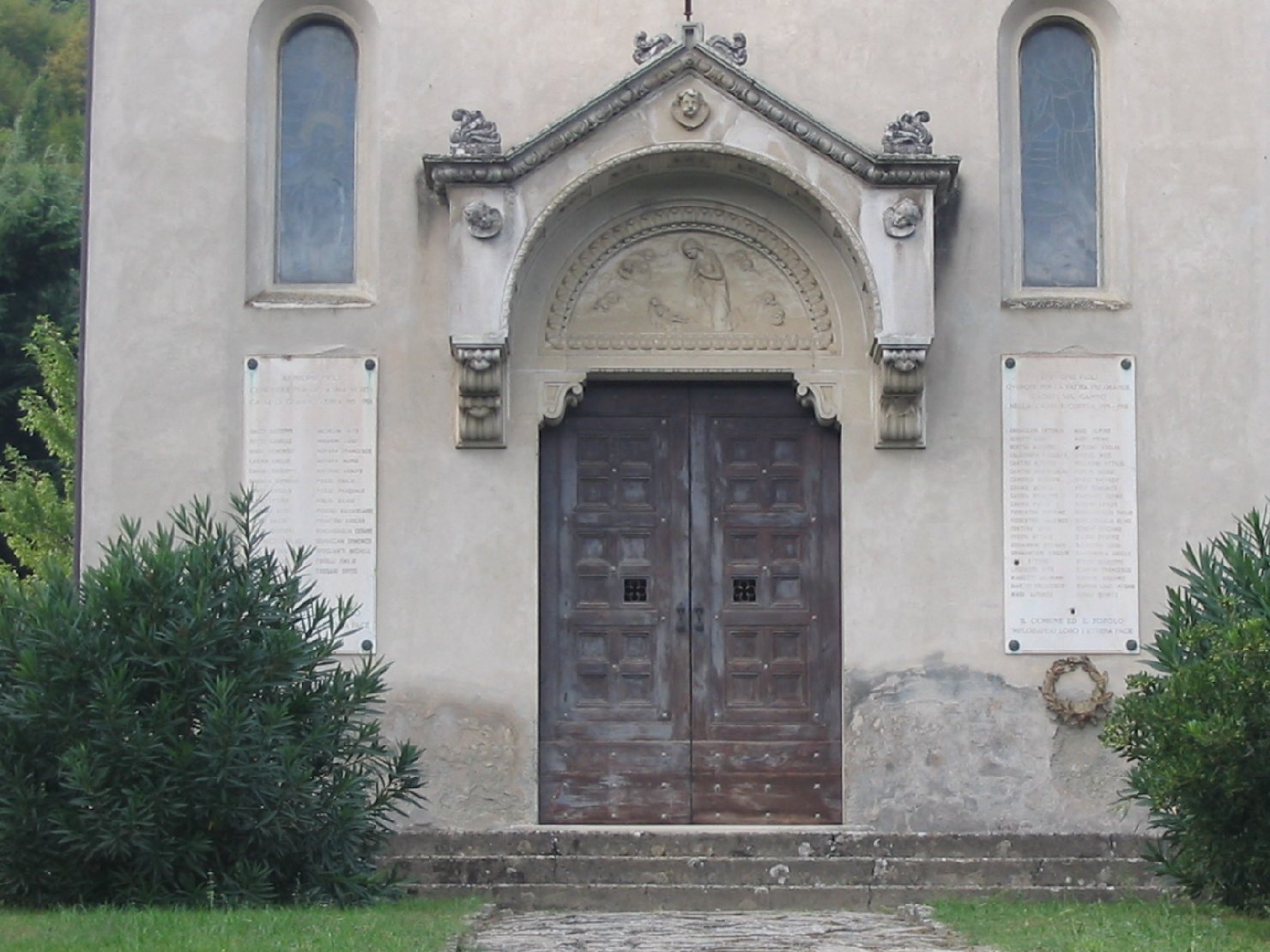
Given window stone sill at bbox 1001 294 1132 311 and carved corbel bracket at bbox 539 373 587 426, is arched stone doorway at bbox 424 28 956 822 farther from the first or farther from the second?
window stone sill at bbox 1001 294 1132 311

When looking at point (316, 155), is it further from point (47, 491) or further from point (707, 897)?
point (47, 491)

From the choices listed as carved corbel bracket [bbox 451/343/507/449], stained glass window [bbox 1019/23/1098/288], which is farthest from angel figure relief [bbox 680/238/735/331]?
stained glass window [bbox 1019/23/1098/288]

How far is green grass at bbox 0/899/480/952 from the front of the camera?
9.91m

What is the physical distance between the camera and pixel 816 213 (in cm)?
1505

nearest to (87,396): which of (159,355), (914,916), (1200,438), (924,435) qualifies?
(159,355)

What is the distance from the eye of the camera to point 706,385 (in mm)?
15445

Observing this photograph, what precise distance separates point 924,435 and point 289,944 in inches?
268

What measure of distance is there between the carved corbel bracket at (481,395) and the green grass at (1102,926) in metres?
4.58

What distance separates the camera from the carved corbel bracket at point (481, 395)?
14.6m

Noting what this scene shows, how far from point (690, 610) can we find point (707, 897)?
2542 millimetres

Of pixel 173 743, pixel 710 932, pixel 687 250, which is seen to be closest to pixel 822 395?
pixel 687 250

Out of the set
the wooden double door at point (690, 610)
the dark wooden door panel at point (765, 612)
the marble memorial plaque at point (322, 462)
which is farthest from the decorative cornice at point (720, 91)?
the dark wooden door panel at point (765, 612)

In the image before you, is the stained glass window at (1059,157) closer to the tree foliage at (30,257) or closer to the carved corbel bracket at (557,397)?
the carved corbel bracket at (557,397)

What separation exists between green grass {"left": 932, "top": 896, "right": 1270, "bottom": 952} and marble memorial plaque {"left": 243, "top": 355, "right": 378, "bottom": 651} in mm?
4789
